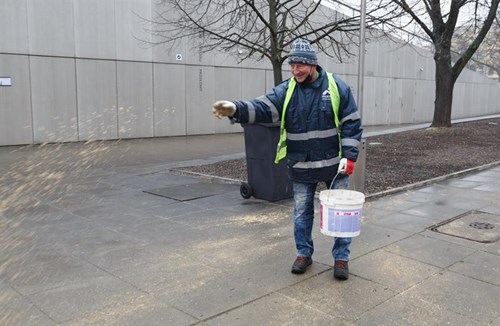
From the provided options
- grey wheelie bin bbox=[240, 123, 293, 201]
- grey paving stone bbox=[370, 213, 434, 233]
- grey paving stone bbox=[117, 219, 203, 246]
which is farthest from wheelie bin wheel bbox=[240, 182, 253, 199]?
grey paving stone bbox=[370, 213, 434, 233]

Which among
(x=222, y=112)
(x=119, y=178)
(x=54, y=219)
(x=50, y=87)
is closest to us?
(x=222, y=112)

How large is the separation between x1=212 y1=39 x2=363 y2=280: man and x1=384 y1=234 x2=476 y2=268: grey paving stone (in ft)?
3.13

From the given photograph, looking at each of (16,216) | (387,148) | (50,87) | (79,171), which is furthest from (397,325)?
(50,87)

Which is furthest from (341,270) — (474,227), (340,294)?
(474,227)

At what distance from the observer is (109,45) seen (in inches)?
599

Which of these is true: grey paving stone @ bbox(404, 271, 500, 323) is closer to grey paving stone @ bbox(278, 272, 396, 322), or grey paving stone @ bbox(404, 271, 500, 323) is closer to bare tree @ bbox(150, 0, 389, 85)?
grey paving stone @ bbox(278, 272, 396, 322)

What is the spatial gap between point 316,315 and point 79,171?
7500 mm

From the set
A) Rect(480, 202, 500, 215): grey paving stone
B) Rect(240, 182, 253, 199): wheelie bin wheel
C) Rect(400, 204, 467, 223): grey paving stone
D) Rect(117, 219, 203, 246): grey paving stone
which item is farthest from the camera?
Rect(240, 182, 253, 199): wheelie bin wheel

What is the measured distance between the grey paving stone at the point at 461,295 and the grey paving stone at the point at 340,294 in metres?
0.30

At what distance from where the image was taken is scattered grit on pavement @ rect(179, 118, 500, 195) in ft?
28.7

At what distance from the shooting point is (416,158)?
1091 centimetres

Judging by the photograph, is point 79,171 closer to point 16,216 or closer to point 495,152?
point 16,216

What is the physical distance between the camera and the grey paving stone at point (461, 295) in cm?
352

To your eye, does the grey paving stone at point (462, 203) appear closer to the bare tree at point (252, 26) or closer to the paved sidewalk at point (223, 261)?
the paved sidewalk at point (223, 261)
